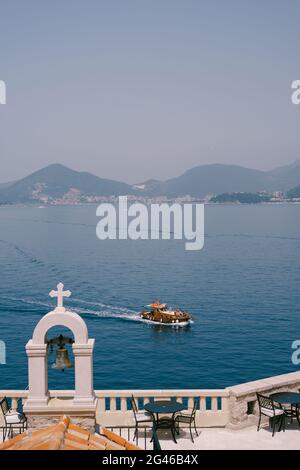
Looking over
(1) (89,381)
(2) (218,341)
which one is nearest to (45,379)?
(1) (89,381)

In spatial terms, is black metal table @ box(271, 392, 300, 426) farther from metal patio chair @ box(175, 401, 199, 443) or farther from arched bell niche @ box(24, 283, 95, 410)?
arched bell niche @ box(24, 283, 95, 410)

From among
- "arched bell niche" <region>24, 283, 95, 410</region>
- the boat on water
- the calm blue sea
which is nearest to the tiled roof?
"arched bell niche" <region>24, 283, 95, 410</region>

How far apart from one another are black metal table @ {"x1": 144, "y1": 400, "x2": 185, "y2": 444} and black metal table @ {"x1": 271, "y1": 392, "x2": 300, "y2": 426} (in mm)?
2362

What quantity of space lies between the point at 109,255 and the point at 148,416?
5231 inches

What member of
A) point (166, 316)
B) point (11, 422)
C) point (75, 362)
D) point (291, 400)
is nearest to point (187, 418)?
point (291, 400)

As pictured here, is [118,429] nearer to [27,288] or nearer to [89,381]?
[89,381]

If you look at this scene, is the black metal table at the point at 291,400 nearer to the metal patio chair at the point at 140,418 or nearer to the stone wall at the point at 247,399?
the stone wall at the point at 247,399

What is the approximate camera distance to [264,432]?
1384cm

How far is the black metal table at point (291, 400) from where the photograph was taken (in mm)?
13906

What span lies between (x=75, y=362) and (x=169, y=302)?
7478 centimetres

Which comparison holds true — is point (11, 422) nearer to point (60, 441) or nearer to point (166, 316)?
point (60, 441)

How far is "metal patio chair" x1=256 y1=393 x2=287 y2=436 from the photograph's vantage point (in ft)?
45.1

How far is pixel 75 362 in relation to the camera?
11.8m
